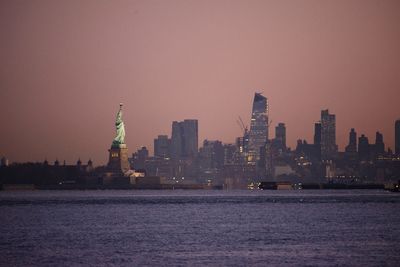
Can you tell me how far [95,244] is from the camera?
77125 mm

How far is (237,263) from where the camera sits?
206ft

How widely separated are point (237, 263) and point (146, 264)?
5.41 meters

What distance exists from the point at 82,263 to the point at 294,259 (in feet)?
42.7

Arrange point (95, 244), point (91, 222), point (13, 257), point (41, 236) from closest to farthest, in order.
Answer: point (13, 257) < point (95, 244) < point (41, 236) < point (91, 222)

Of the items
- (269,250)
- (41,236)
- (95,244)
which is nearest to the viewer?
(269,250)

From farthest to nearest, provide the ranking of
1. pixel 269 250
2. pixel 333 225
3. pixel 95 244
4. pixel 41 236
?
pixel 333 225
pixel 41 236
pixel 95 244
pixel 269 250

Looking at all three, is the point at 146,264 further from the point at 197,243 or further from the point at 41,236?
the point at 41,236

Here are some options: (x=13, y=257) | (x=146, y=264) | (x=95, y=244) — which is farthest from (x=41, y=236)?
(x=146, y=264)

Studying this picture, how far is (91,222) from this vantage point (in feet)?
355

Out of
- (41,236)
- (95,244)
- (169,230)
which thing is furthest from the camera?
(169,230)

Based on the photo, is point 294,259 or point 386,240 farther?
point 386,240

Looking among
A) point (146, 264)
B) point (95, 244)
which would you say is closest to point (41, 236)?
point (95, 244)

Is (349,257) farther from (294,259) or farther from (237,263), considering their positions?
(237,263)

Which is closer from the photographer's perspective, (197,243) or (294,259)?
(294,259)
